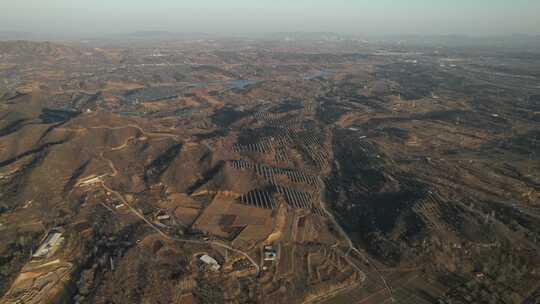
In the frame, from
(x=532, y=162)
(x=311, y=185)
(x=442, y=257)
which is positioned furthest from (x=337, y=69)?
(x=442, y=257)

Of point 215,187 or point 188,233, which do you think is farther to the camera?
point 215,187

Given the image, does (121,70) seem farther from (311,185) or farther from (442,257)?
(442,257)

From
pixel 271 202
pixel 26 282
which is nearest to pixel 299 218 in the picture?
pixel 271 202

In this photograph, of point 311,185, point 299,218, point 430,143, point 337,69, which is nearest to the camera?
point 299,218

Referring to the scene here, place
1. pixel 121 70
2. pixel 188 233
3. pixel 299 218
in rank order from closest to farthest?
pixel 188 233 → pixel 299 218 → pixel 121 70

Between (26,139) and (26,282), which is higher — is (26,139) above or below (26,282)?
above

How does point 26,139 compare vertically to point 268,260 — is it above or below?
above

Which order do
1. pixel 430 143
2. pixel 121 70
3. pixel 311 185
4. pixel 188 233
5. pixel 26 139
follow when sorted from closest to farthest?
pixel 188 233, pixel 311 185, pixel 26 139, pixel 430 143, pixel 121 70

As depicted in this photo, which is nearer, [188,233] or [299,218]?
[188,233]

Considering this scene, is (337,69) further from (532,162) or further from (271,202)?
(271,202)
